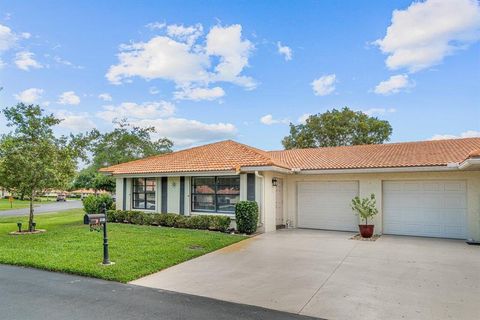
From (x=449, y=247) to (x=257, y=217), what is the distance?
660 cm

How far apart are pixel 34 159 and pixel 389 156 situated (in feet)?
48.9

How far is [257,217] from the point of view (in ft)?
41.7

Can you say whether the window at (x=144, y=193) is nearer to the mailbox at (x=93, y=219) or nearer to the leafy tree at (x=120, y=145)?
the mailbox at (x=93, y=219)

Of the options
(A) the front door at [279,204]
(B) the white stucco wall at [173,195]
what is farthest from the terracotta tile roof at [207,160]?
(A) the front door at [279,204]

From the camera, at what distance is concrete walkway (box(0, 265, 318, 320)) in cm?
471

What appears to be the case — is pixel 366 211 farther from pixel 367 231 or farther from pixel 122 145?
pixel 122 145

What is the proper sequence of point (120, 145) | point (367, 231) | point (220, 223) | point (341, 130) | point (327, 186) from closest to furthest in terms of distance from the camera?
1. point (367, 231)
2. point (220, 223)
3. point (327, 186)
4. point (120, 145)
5. point (341, 130)

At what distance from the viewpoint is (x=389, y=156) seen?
1406cm

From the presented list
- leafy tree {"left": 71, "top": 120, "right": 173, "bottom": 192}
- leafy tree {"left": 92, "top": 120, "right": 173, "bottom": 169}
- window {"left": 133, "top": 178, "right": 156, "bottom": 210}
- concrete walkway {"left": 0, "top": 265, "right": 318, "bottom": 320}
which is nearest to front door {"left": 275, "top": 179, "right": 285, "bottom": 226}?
window {"left": 133, "top": 178, "right": 156, "bottom": 210}

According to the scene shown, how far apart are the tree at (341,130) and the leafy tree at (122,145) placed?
15517 mm

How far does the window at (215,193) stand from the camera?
45.3ft

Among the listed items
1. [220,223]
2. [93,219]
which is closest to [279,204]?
[220,223]

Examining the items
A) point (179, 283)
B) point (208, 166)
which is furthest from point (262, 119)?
point (179, 283)

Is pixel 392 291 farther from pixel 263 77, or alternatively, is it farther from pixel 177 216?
pixel 263 77
